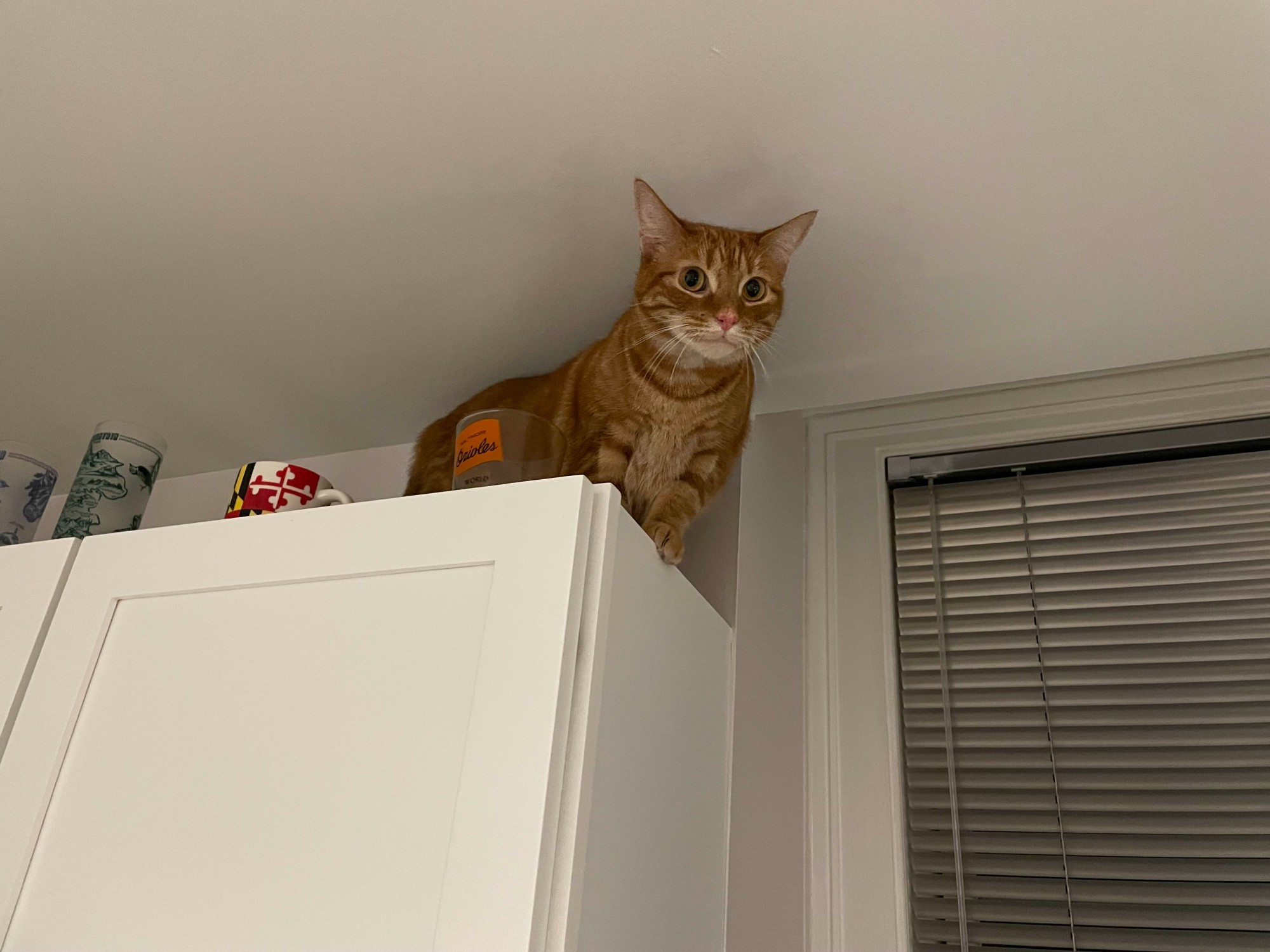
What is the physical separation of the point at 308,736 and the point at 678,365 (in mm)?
596

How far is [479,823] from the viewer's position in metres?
0.79

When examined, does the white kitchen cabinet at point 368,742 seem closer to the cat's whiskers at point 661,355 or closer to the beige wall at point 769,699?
the beige wall at point 769,699

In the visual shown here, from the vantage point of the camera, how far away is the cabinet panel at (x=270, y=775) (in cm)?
82

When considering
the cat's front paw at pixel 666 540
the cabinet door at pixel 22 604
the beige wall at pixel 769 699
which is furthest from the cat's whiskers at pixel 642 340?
the cabinet door at pixel 22 604

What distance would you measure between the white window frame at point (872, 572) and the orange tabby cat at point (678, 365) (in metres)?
0.27

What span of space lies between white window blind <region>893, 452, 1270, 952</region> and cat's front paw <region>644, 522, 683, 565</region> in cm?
43

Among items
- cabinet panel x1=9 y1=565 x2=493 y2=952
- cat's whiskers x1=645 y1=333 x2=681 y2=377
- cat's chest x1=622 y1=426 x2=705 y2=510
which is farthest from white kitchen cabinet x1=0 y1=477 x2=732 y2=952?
cat's whiskers x1=645 y1=333 x2=681 y2=377

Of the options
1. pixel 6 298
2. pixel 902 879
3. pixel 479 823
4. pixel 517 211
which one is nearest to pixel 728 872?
pixel 902 879

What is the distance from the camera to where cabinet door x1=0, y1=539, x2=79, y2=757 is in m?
1.07

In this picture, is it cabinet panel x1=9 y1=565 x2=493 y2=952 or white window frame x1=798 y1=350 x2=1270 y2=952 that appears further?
white window frame x1=798 y1=350 x2=1270 y2=952

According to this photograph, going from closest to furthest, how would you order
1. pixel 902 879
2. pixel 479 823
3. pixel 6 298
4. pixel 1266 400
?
pixel 479 823, pixel 902 879, pixel 1266 400, pixel 6 298

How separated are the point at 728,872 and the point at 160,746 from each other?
69 centimetres

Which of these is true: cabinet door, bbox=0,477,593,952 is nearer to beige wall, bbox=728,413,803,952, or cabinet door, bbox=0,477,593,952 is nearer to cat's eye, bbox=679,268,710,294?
cat's eye, bbox=679,268,710,294

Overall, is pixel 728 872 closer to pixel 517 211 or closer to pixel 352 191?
pixel 517 211
